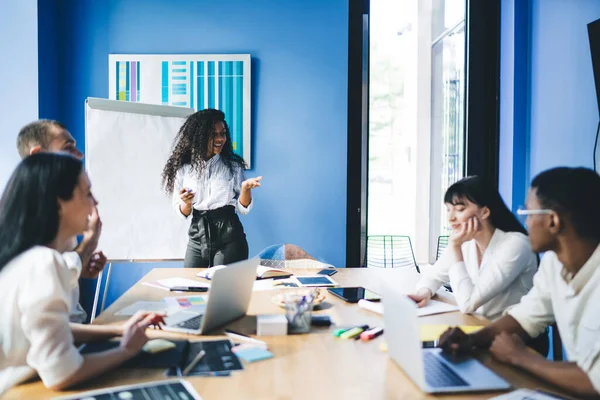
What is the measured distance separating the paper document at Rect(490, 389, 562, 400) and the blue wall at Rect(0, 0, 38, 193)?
333 centimetres

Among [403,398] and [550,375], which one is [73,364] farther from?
[550,375]

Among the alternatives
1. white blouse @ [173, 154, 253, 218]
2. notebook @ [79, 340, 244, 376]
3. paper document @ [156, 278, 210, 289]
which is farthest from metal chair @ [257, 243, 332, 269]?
notebook @ [79, 340, 244, 376]

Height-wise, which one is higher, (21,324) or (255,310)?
(21,324)

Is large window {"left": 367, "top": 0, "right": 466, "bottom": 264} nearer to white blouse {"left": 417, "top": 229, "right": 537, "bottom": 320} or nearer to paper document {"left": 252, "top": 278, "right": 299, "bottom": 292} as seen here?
paper document {"left": 252, "top": 278, "right": 299, "bottom": 292}

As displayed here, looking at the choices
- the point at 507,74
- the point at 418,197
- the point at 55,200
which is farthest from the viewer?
the point at 418,197

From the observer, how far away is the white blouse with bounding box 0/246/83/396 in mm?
1135

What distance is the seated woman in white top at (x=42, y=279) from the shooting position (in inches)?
45.0

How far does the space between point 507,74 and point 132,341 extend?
10.5ft

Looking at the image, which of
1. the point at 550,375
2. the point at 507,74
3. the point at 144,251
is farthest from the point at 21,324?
the point at 507,74

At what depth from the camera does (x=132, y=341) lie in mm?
1343

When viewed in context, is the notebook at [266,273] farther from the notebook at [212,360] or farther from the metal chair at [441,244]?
the metal chair at [441,244]

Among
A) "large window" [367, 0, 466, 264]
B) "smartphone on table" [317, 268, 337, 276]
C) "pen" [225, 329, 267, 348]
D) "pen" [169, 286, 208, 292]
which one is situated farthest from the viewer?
"large window" [367, 0, 466, 264]

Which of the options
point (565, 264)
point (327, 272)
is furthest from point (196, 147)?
point (565, 264)

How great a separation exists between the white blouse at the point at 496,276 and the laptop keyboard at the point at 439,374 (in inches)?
23.4
